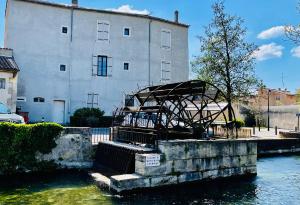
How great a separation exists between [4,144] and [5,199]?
3368 mm

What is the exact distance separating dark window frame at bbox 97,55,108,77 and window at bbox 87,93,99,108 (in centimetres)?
194

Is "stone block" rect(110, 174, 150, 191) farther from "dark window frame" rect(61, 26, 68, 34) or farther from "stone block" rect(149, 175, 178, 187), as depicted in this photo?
"dark window frame" rect(61, 26, 68, 34)

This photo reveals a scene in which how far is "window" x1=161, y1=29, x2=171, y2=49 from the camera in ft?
97.4

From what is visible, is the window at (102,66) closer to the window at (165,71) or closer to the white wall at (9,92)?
the window at (165,71)

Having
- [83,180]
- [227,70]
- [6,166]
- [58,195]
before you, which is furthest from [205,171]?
[227,70]

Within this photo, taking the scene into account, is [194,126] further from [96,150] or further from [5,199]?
[5,199]

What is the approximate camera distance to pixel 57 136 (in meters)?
13.0

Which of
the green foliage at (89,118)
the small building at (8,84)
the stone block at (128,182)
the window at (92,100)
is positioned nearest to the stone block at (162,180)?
the stone block at (128,182)

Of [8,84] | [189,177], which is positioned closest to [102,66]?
[8,84]

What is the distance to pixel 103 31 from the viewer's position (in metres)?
27.6

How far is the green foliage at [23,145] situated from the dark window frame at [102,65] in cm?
1482

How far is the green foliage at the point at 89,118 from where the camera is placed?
24031 mm

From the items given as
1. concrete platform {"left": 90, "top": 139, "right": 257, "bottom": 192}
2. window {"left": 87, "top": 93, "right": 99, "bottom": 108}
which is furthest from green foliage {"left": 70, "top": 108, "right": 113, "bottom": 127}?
concrete platform {"left": 90, "top": 139, "right": 257, "bottom": 192}

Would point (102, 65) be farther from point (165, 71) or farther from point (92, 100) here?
point (165, 71)
